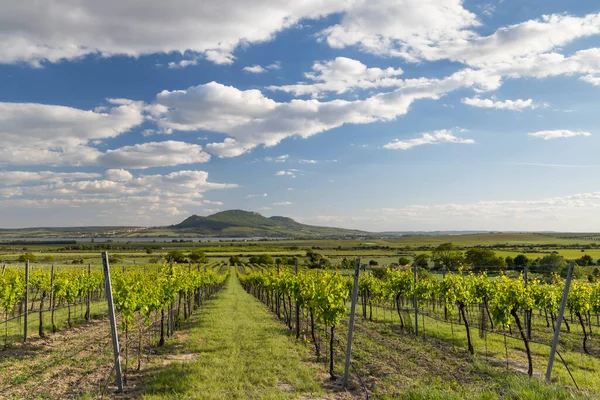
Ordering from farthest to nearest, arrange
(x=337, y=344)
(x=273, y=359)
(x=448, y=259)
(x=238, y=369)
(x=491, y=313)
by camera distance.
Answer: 1. (x=448, y=259)
2. (x=337, y=344)
3. (x=491, y=313)
4. (x=273, y=359)
5. (x=238, y=369)

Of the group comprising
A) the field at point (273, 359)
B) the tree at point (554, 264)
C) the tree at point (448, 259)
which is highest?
the field at point (273, 359)

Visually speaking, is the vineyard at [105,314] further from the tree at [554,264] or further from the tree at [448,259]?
the tree at [554,264]

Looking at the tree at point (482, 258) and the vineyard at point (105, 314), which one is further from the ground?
the vineyard at point (105, 314)

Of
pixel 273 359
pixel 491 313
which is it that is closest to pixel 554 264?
pixel 491 313

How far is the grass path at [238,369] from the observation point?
920cm

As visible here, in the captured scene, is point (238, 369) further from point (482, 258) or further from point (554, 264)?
point (482, 258)

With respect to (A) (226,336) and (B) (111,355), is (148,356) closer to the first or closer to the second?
(B) (111,355)

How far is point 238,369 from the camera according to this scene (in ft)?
35.7

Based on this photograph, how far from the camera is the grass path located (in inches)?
362

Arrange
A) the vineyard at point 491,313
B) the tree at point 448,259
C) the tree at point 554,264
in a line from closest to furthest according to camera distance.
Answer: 1. the vineyard at point 491,313
2. the tree at point 554,264
3. the tree at point 448,259

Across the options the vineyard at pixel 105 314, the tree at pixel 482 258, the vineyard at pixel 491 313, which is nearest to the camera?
the vineyard at pixel 491 313

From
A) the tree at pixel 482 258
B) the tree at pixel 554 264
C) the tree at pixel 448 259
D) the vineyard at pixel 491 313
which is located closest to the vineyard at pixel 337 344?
the vineyard at pixel 491 313

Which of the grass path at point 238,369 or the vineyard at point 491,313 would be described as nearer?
the grass path at point 238,369

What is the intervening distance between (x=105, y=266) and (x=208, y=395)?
13.3 ft
